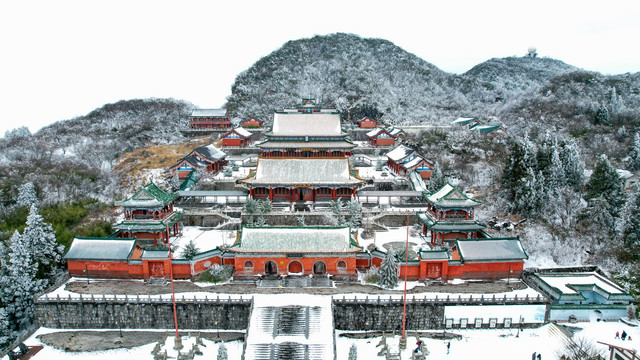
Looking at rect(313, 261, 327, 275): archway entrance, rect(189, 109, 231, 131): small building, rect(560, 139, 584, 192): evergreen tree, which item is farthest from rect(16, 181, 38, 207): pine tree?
rect(560, 139, 584, 192): evergreen tree

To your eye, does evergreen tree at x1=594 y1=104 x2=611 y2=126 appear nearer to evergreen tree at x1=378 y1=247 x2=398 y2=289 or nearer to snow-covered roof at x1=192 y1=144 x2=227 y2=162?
evergreen tree at x1=378 y1=247 x2=398 y2=289

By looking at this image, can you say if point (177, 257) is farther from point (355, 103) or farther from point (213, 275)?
point (355, 103)

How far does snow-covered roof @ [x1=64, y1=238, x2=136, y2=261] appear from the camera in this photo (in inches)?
1141

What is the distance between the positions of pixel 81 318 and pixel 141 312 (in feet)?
13.8

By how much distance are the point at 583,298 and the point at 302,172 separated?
27.5 m

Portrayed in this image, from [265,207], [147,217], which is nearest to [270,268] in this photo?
[265,207]

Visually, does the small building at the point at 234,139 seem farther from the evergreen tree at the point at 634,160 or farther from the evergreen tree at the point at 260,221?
the evergreen tree at the point at 634,160

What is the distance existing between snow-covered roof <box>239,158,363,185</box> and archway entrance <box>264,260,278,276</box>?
1328 cm

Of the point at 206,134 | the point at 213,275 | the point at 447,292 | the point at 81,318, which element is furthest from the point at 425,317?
the point at 206,134

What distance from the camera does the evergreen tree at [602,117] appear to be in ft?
185

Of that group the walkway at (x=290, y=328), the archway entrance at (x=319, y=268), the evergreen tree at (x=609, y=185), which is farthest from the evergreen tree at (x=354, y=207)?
the evergreen tree at (x=609, y=185)

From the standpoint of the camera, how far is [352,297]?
1051 inches

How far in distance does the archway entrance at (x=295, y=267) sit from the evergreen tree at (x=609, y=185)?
94.1 ft

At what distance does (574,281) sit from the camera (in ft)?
A: 96.0
